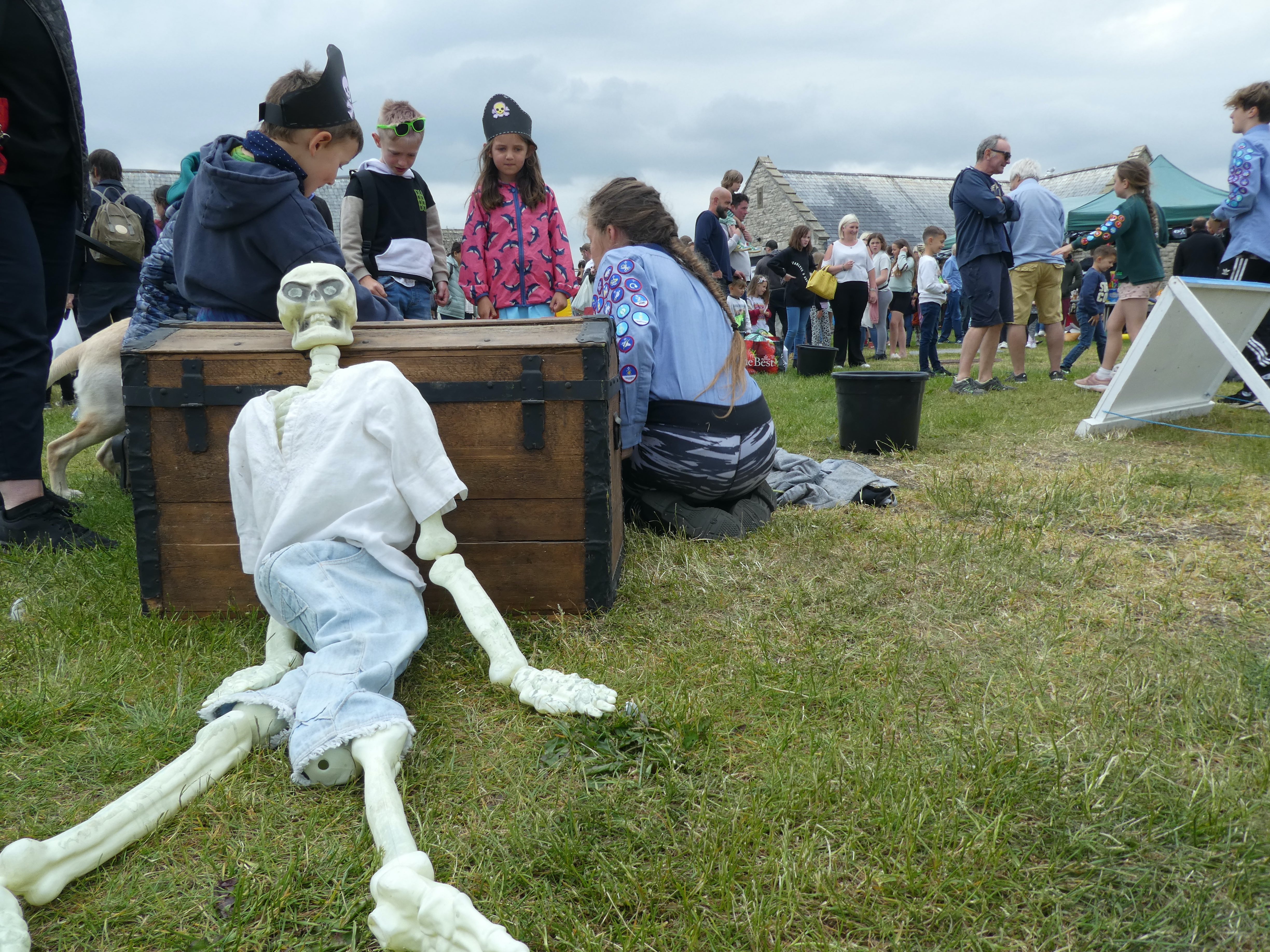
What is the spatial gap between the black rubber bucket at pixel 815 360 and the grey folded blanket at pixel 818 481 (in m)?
5.25

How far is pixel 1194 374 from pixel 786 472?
3.43 metres

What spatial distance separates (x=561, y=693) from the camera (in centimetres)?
199

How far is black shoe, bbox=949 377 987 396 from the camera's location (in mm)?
7688

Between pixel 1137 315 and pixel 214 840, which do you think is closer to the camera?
pixel 214 840

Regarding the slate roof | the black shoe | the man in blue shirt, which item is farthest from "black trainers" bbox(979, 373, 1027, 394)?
the slate roof

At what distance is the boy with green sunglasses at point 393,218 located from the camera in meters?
4.85

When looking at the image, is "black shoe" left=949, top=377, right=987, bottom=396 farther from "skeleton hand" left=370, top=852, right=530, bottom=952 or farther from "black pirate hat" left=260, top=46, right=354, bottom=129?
"skeleton hand" left=370, top=852, right=530, bottom=952

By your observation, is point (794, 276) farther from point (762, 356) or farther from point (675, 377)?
point (675, 377)

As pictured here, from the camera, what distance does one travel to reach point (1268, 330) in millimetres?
6398

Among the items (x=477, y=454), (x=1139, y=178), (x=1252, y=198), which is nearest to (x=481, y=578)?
(x=477, y=454)

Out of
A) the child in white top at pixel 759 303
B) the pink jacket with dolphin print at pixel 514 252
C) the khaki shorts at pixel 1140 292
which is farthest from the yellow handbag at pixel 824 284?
the pink jacket with dolphin print at pixel 514 252

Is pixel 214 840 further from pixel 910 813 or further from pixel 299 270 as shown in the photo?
pixel 299 270

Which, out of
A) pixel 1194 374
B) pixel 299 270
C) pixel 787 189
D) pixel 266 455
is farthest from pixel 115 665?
pixel 787 189

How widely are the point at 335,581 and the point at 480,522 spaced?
66 cm
